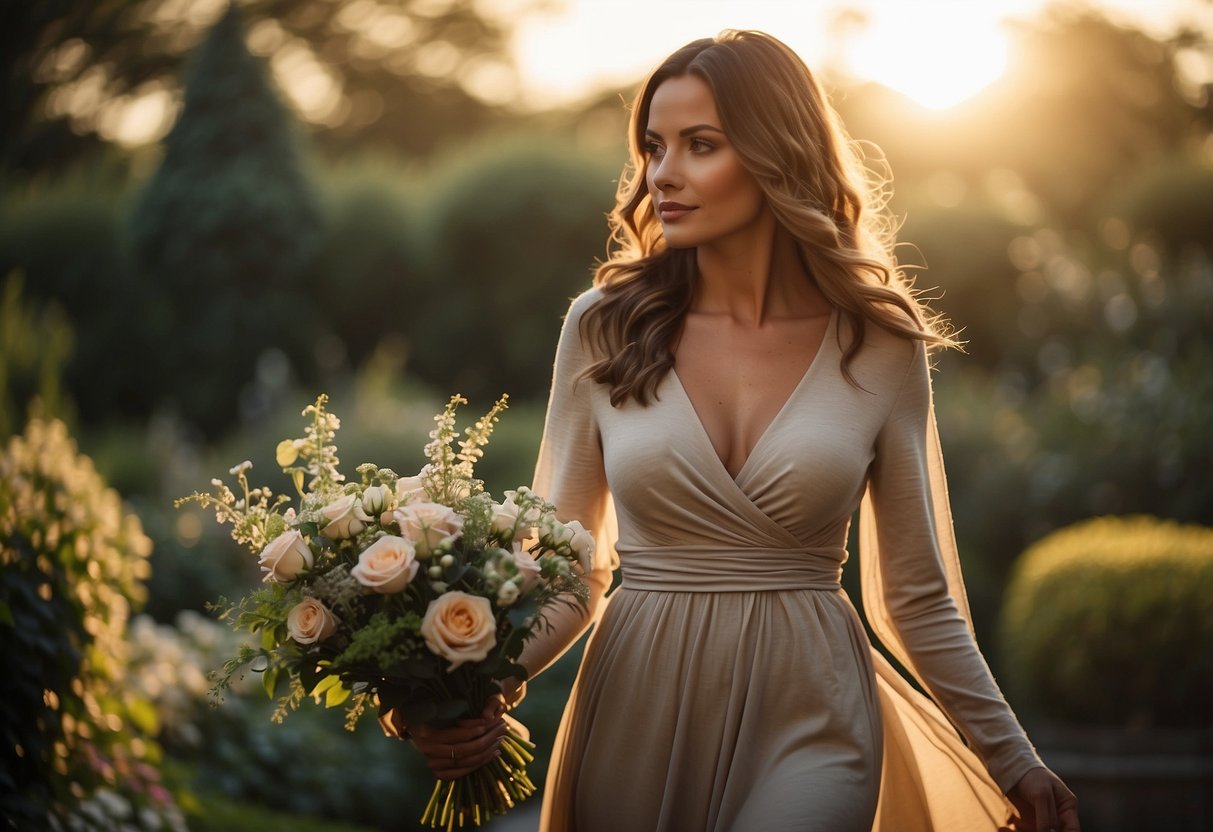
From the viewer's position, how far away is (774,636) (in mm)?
3016

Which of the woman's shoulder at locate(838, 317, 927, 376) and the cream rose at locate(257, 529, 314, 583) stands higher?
the woman's shoulder at locate(838, 317, 927, 376)

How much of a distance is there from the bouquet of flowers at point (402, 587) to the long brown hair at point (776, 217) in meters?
0.52

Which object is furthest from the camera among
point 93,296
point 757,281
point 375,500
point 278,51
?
point 278,51

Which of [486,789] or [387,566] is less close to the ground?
[387,566]

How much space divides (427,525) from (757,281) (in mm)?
1104

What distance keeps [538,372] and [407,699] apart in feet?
44.8

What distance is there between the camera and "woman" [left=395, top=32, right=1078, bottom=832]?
9.77ft

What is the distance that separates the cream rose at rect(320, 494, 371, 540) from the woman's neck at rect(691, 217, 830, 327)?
1.06 metres

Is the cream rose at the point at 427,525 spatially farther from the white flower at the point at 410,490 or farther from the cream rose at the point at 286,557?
the cream rose at the point at 286,557

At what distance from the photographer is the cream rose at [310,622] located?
8.64 feet

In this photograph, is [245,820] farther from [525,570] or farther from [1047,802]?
[1047,802]

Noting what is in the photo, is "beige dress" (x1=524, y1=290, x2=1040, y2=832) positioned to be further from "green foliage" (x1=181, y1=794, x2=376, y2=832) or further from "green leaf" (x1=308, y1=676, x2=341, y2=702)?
"green foliage" (x1=181, y1=794, x2=376, y2=832)

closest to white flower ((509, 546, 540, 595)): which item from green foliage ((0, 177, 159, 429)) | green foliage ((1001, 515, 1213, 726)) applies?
green foliage ((1001, 515, 1213, 726))

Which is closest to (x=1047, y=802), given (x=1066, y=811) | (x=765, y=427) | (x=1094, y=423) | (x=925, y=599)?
(x=1066, y=811)
